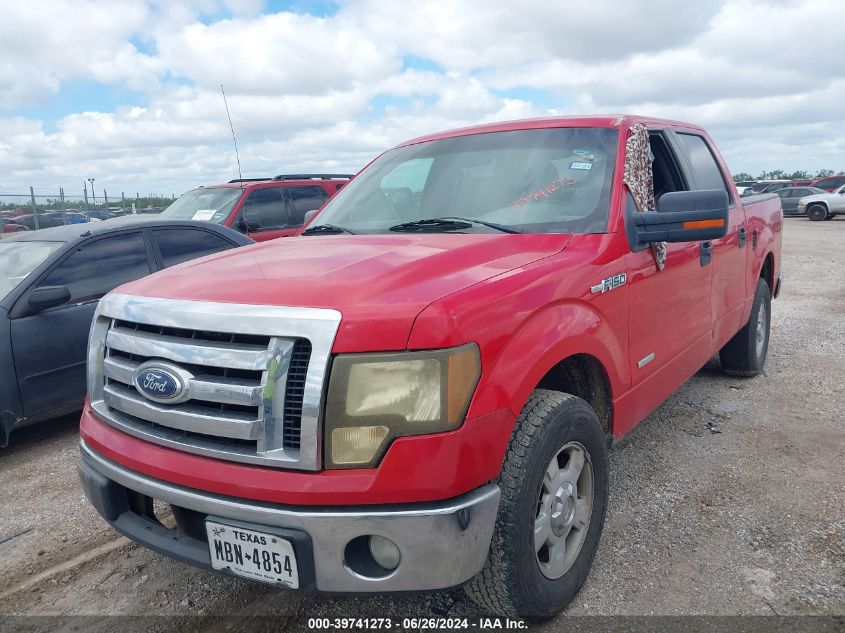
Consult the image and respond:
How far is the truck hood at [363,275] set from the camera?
195cm

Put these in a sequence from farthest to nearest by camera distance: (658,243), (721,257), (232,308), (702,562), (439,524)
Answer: (721,257) → (658,243) → (702,562) → (232,308) → (439,524)

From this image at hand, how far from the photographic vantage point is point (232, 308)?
81.3 inches

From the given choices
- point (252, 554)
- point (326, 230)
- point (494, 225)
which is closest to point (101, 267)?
point (326, 230)

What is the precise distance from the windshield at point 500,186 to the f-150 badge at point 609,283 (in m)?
0.21

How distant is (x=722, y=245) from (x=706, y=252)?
397mm

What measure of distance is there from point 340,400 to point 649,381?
181 centimetres

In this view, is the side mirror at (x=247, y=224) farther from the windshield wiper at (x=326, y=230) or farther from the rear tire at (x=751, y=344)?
the rear tire at (x=751, y=344)

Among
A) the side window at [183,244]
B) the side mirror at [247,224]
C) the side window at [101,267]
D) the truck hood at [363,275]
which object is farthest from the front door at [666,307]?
the side mirror at [247,224]

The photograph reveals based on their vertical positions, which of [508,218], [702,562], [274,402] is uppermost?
[508,218]

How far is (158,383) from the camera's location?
2150mm

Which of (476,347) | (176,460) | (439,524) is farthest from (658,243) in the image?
(176,460)

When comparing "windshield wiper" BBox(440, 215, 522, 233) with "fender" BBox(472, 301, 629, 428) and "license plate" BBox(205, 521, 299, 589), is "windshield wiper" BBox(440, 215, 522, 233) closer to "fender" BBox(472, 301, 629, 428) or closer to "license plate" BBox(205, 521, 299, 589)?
"fender" BBox(472, 301, 629, 428)

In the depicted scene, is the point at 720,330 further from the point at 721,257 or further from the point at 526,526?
the point at 526,526

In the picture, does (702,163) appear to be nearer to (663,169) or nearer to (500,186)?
(663,169)
